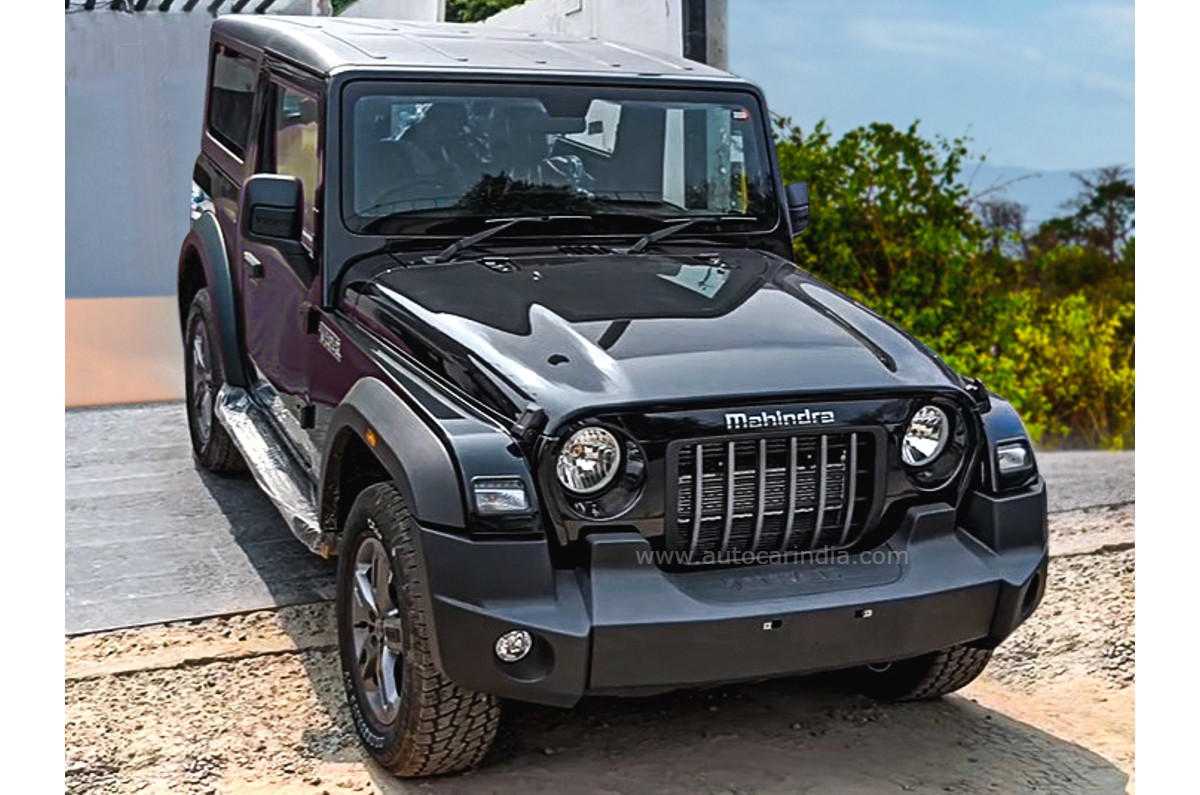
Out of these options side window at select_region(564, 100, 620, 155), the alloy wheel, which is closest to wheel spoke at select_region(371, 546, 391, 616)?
the alloy wheel

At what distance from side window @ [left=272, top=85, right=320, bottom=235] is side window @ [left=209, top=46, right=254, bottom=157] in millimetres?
444

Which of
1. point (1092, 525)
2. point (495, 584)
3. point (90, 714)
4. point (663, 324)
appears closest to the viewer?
point (495, 584)

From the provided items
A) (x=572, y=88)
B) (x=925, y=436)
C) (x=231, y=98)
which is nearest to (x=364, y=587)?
(x=925, y=436)

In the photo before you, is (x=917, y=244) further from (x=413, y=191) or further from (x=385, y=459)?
(x=385, y=459)

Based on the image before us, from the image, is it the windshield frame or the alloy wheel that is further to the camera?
the windshield frame

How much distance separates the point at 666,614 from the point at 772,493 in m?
0.46

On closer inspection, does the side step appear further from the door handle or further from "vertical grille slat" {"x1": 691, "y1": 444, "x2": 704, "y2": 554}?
"vertical grille slat" {"x1": 691, "y1": 444, "x2": 704, "y2": 554}

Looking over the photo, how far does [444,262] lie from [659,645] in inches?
62.5

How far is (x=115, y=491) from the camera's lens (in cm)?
671

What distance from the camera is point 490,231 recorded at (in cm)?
456

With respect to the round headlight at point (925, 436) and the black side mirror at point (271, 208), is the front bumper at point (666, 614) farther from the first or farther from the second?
the black side mirror at point (271, 208)

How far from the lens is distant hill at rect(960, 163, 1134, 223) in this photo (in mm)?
8094

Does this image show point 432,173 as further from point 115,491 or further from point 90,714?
point 115,491

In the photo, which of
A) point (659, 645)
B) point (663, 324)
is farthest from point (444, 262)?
point (659, 645)
